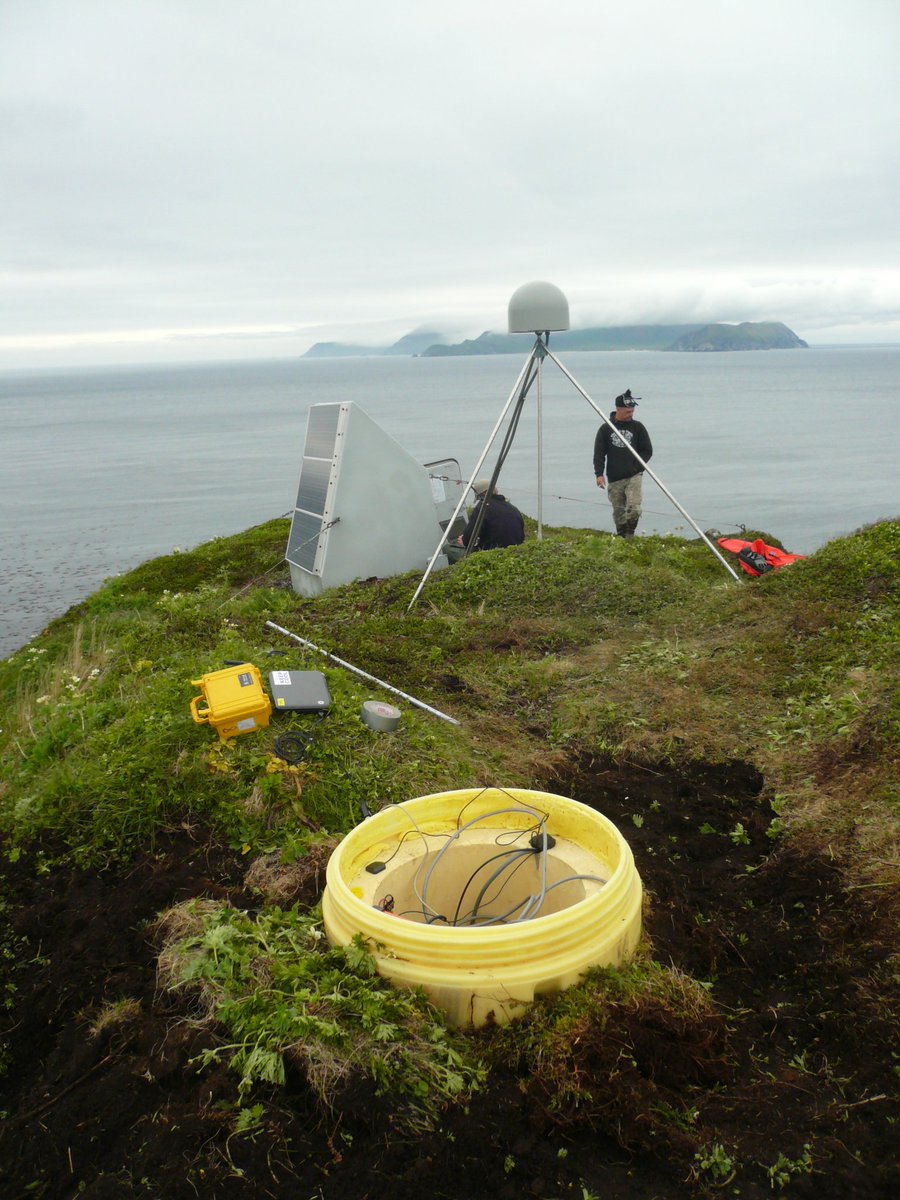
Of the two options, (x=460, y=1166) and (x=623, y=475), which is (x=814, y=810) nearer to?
(x=460, y=1166)

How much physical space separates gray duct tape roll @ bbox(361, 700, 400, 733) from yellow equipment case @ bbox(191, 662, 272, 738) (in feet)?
2.44

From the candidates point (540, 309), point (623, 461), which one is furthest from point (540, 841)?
point (623, 461)

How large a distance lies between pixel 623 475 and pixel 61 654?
8623mm

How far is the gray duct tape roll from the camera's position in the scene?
21.6 ft

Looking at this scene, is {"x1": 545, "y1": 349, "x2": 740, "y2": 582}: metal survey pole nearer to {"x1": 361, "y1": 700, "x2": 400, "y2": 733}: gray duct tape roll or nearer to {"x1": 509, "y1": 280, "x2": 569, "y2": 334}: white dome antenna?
{"x1": 509, "y1": 280, "x2": 569, "y2": 334}: white dome antenna

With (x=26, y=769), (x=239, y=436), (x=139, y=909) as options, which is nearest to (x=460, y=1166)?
(x=139, y=909)

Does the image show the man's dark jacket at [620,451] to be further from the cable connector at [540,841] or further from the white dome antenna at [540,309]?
the cable connector at [540,841]

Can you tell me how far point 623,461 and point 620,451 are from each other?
16 centimetres

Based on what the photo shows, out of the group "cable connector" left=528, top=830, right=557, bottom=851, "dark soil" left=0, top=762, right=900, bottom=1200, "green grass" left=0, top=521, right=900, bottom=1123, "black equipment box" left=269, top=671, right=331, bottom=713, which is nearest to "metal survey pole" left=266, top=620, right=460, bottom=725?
"green grass" left=0, top=521, right=900, bottom=1123

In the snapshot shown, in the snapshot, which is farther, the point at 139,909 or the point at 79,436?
the point at 79,436

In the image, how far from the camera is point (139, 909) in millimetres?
4887

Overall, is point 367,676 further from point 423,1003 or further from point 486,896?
point 423,1003

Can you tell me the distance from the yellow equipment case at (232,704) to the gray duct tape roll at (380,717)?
2.44 feet

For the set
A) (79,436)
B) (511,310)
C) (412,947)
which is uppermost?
(511,310)
